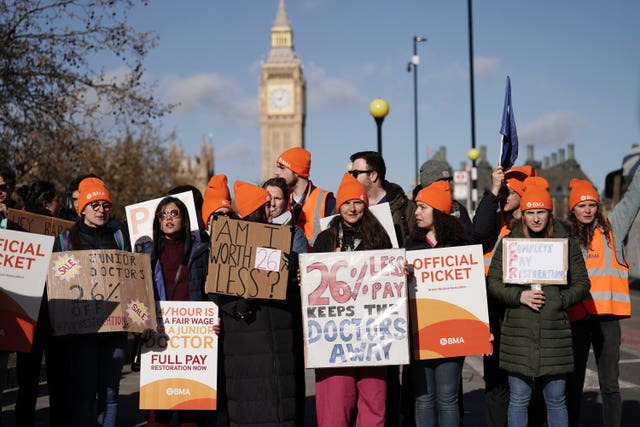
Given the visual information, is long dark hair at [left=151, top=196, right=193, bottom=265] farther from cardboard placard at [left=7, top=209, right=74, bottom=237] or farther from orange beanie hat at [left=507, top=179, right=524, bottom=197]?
orange beanie hat at [left=507, top=179, right=524, bottom=197]

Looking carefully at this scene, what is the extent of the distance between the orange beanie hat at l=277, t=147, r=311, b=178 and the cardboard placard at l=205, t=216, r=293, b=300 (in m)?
1.35

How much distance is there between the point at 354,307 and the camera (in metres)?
6.13

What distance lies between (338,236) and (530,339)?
1.44m

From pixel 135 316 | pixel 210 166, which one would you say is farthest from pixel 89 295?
pixel 210 166

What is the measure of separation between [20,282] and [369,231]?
234 cm

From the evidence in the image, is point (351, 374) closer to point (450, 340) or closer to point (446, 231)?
point (450, 340)

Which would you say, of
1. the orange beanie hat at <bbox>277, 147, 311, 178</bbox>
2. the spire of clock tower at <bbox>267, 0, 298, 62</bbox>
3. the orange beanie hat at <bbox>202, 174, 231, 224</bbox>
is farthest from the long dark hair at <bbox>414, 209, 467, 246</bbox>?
the spire of clock tower at <bbox>267, 0, 298, 62</bbox>

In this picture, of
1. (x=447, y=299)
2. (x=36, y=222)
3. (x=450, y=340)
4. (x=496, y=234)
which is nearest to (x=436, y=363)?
(x=450, y=340)

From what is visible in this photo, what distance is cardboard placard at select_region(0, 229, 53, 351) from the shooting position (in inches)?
247

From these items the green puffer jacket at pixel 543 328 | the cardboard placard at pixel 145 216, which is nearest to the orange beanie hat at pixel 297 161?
the cardboard placard at pixel 145 216

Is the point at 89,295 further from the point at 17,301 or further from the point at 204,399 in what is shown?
the point at 204,399

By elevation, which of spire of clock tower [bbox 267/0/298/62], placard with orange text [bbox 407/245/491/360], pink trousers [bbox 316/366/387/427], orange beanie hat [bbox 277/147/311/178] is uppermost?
spire of clock tower [bbox 267/0/298/62]

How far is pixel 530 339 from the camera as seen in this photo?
6.27m

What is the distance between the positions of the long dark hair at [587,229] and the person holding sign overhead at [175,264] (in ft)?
8.84
